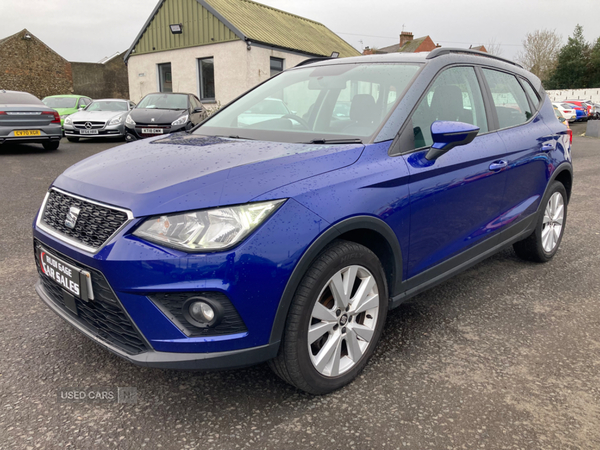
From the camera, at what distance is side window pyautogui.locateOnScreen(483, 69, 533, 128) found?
342 cm

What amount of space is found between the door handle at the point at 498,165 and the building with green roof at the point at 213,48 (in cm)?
1572

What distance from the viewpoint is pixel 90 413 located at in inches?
85.8

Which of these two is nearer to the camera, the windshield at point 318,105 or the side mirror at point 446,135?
the side mirror at point 446,135

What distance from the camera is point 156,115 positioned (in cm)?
1192

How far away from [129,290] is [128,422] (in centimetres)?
66

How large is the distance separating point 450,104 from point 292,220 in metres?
1.57

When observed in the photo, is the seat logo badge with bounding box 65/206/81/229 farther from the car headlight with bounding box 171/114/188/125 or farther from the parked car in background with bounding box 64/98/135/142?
the parked car in background with bounding box 64/98/135/142

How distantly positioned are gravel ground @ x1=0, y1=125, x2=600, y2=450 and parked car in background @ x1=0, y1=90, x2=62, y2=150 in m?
8.77

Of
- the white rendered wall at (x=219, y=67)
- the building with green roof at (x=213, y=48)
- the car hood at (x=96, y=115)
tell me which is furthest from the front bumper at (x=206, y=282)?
the building with green roof at (x=213, y=48)

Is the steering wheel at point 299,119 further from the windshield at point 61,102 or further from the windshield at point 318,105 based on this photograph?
the windshield at point 61,102

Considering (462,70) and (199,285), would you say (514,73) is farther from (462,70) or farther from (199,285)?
(199,285)

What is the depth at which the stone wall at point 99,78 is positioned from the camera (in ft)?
116

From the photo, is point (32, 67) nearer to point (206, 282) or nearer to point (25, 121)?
point (25, 121)

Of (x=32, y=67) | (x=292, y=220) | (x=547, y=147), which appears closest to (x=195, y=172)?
(x=292, y=220)
